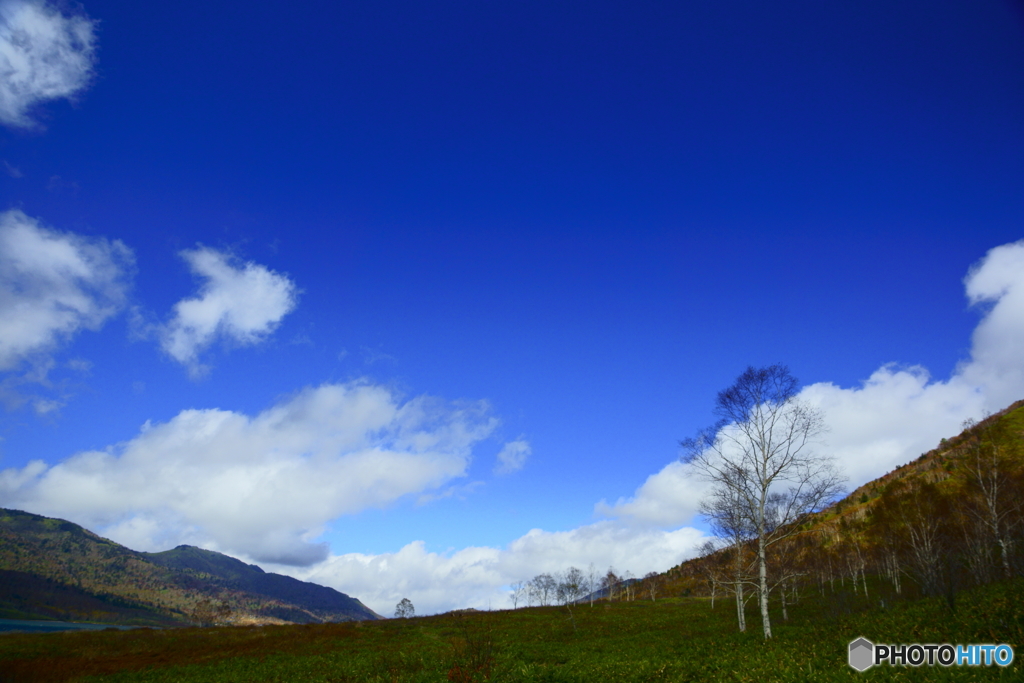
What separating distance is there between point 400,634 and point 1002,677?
54.3m

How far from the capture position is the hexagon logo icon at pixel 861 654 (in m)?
15.8

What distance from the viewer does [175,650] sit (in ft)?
139

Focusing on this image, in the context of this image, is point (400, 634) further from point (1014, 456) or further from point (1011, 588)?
point (1014, 456)

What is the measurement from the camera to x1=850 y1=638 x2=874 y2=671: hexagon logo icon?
1581 centimetres

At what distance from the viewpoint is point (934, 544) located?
42.6 meters

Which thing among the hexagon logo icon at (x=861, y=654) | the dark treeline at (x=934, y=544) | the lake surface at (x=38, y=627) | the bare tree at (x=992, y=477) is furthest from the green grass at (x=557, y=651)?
the lake surface at (x=38, y=627)

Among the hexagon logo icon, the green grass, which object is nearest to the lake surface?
the green grass

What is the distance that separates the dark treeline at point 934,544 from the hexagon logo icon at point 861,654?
5.67 metres

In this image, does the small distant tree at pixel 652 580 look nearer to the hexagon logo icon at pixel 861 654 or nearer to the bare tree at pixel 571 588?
the bare tree at pixel 571 588

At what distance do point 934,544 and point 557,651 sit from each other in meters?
36.7

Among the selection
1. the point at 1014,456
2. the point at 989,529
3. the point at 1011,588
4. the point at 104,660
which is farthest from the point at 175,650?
the point at 1014,456

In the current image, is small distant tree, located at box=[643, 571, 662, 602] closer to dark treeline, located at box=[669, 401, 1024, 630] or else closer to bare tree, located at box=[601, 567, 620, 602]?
bare tree, located at box=[601, 567, 620, 602]

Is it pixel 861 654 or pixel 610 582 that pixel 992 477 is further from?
pixel 610 582

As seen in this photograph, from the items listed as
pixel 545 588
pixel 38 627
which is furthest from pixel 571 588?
pixel 38 627
